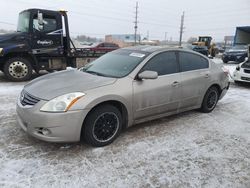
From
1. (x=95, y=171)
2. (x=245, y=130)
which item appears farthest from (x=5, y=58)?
(x=245, y=130)

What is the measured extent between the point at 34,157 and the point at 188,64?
320 centimetres

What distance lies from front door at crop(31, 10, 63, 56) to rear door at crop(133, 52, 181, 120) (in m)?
5.31

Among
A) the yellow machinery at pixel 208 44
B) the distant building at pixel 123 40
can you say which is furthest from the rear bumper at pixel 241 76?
the distant building at pixel 123 40

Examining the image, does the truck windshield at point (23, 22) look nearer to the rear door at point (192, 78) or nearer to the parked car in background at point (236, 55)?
the rear door at point (192, 78)

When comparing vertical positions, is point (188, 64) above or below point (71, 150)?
above

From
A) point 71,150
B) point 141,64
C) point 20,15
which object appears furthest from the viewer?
point 20,15

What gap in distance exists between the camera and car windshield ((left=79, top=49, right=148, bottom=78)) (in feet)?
12.1

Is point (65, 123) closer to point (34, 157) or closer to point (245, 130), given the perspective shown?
point (34, 157)

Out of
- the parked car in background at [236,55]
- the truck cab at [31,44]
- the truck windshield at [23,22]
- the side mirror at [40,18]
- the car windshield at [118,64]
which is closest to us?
the car windshield at [118,64]

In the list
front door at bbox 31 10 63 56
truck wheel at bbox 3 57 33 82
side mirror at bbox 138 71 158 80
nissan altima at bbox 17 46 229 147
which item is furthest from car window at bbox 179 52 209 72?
truck wheel at bbox 3 57 33 82

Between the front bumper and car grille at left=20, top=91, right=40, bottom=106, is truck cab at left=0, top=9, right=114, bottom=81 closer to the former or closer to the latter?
car grille at left=20, top=91, right=40, bottom=106

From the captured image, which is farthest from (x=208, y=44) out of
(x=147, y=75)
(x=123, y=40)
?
(x=123, y=40)

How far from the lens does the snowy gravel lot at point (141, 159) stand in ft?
8.51

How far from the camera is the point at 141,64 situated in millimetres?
3717
